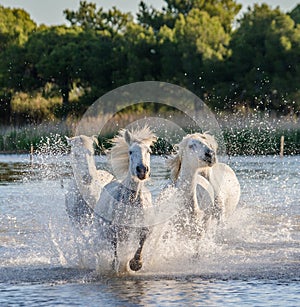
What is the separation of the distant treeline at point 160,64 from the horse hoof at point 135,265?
113 feet

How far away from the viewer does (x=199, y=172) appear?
1230cm

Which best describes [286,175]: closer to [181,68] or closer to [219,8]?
[181,68]

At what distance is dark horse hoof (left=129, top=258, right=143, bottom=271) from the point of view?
1038 centimetres

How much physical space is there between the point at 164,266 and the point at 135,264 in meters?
0.63

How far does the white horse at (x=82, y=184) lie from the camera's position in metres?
11.5

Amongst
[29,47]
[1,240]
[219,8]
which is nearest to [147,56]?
[29,47]

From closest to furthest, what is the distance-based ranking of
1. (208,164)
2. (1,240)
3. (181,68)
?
1. (208,164)
2. (1,240)
3. (181,68)

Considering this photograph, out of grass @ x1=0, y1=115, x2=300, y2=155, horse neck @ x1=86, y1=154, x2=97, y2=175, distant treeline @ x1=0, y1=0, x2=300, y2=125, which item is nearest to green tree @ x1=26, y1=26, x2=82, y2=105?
distant treeline @ x1=0, y1=0, x2=300, y2=125

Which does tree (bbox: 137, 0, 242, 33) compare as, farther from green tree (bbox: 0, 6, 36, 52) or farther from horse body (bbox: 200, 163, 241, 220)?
horse body (bbox: 200, 163, 241, 220)

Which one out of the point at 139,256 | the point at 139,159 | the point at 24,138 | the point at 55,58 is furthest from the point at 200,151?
the point at 55,58

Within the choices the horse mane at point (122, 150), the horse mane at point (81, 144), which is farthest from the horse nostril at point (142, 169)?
the horse mane at point (81, 144)

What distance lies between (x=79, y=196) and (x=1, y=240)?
2156 mm

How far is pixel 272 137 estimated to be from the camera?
33.2 meters

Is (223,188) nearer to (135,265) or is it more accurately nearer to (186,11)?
(135,265)
